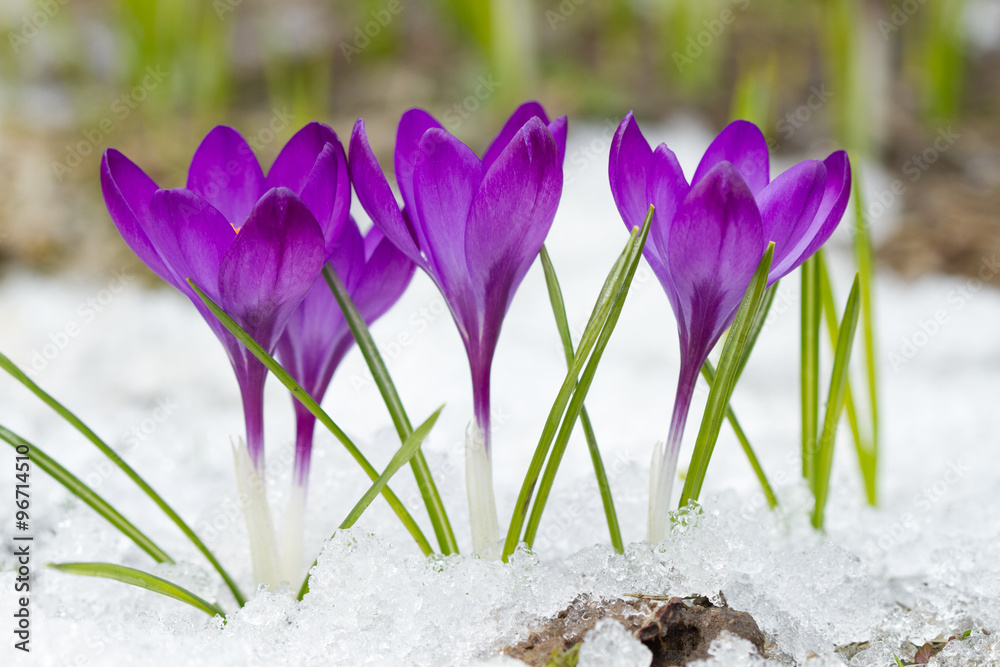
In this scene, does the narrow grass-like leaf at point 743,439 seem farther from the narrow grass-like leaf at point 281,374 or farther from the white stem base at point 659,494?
the narrow grass-like leaf at point 281,374

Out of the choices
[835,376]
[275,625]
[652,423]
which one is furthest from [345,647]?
[652,423]

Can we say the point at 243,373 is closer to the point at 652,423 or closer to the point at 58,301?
the point at 652,423
